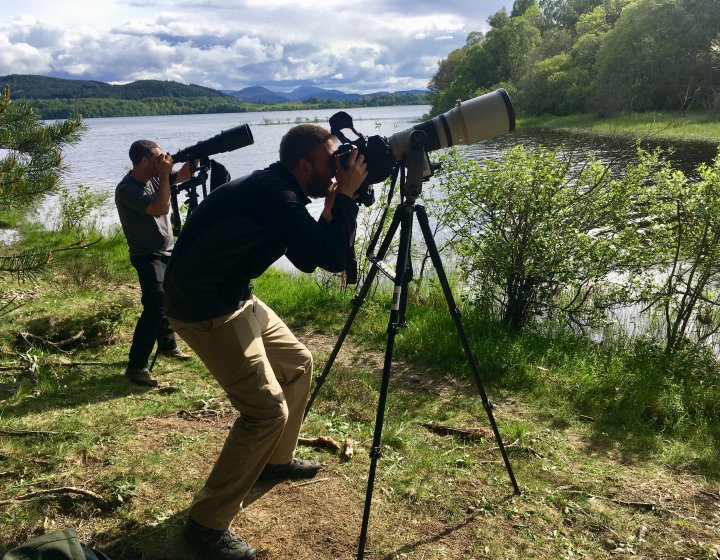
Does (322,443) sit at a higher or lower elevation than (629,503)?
higher

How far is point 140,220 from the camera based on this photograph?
4.38 m

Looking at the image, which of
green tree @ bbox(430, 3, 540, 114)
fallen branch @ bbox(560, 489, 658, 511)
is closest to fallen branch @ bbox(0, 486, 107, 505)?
fallen branch @ bbox(560, 489, 658, 511)

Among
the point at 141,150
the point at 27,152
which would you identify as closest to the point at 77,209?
the point at 141,150

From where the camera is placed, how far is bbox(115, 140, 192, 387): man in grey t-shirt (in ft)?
13.9

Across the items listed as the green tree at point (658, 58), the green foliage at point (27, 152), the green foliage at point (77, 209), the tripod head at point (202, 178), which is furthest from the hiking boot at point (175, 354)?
the green tree at point (658, 58)

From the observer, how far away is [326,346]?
5.54 meters

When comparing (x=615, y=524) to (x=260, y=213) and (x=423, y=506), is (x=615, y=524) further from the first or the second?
(x=260, y=213)

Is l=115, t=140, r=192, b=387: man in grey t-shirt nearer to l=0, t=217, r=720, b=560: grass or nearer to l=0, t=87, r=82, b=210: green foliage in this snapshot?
l=0, t=217, r=720, b=560: grass

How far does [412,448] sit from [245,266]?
6.03 ft

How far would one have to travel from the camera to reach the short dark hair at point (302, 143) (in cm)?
238

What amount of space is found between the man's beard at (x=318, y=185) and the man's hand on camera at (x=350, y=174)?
0.05 m

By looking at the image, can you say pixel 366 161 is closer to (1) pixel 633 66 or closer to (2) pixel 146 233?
(2) pixel 146 233

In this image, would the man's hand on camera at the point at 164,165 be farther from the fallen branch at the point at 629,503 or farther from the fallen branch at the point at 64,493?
the fallen branch at the point at 629,503

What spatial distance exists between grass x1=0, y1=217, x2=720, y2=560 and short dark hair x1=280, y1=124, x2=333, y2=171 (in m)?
1.85
